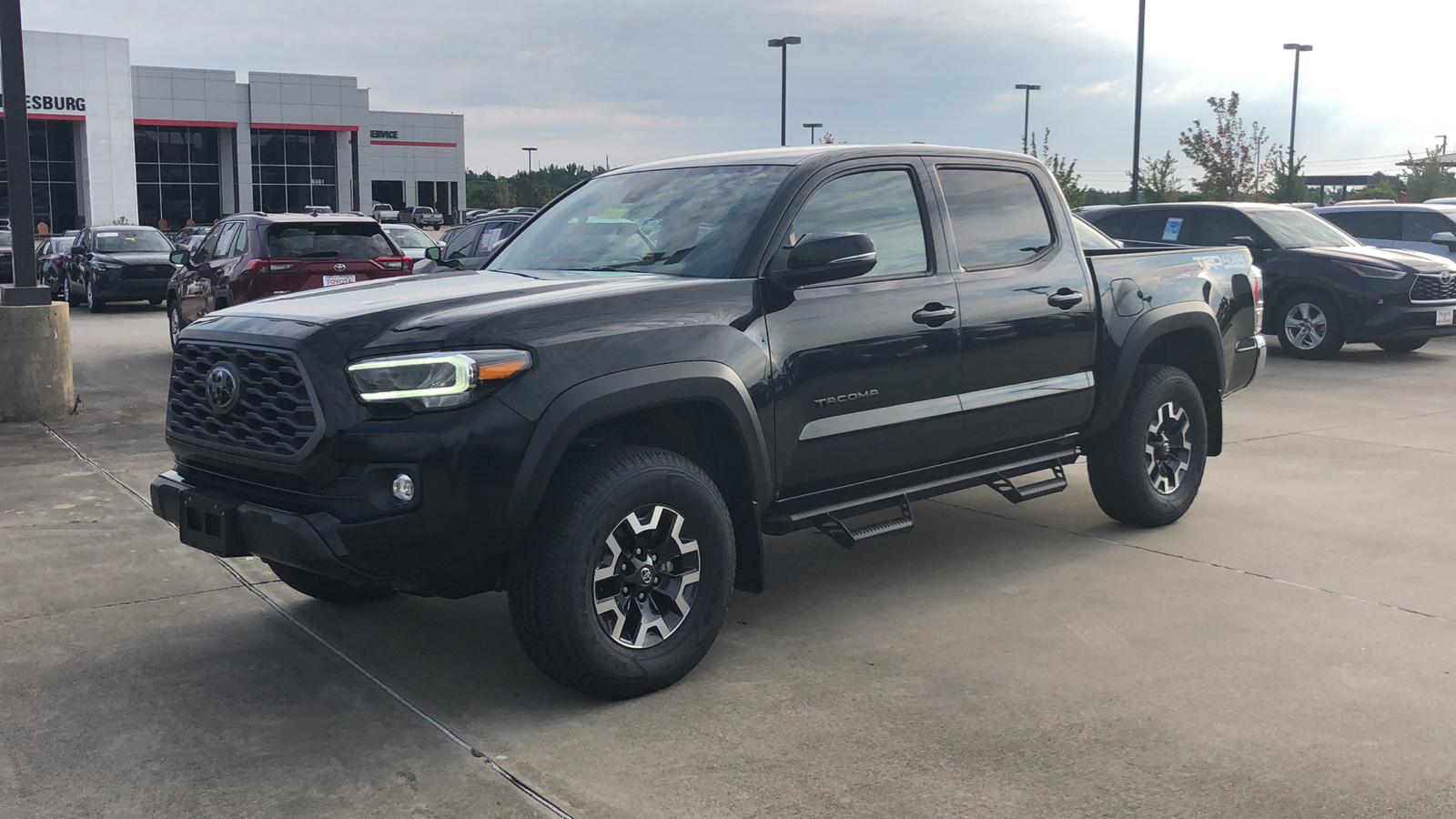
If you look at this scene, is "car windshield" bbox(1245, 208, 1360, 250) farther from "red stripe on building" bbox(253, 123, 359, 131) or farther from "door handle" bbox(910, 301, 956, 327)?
"red stripe on building" bbox(253, 123, 359, 131)

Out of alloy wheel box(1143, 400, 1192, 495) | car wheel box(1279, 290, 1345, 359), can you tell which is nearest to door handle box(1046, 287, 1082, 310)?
alloy wheel box(1143, 400, 1192, 495)

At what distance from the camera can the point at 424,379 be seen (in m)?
3.84

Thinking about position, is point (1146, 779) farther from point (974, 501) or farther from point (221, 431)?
point (974, 501)

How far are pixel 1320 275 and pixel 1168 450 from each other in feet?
29.3

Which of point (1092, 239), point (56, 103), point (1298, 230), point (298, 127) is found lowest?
point (1092, 239)

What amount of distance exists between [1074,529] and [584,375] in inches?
139

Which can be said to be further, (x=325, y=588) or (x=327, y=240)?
(x=327, y=240)

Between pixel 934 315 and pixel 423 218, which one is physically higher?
pixel 423 218

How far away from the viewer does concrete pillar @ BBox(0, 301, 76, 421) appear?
32.0 ft

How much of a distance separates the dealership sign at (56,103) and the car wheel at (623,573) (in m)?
58.4

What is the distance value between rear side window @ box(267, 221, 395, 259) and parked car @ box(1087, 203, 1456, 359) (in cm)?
872

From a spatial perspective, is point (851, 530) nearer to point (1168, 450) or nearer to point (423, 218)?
point (1168, 450)

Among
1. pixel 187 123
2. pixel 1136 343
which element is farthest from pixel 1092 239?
pixel 187 123

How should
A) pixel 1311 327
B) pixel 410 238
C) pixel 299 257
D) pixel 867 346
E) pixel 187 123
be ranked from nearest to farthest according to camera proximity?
pixel 867 346 < pixel 299 257 < pixel 1311 327 < pixel 410 238 < pixel 187 123
